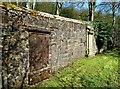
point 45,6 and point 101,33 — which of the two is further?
point 45,6

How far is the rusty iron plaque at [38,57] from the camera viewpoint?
25.1ft

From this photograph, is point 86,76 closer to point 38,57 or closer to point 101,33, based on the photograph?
point 38,57

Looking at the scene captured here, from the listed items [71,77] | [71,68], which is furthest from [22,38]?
[71,68]

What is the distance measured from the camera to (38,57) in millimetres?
8102

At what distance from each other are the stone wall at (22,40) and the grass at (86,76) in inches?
24.7

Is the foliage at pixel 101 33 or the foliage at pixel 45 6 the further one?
the foliage at pixel 45 6

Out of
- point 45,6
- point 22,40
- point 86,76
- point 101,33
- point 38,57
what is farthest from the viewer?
point 45,6

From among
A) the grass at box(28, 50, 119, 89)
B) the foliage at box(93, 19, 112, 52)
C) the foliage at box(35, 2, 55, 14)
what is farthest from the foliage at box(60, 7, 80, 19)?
the grass at box(28, 50, 119, 89)

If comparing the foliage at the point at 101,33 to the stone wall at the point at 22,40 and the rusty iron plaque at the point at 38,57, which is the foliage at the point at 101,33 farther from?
the rusty iron plaque at the point at 38,57

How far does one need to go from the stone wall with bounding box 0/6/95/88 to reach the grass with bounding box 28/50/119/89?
627 millimetres

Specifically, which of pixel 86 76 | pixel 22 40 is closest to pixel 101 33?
pixel 86 76

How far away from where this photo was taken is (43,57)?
846cm

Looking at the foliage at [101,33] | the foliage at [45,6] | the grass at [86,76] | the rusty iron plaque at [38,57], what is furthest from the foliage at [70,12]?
the rusty iron plaque at [38,57]

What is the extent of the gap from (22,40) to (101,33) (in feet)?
29.4
